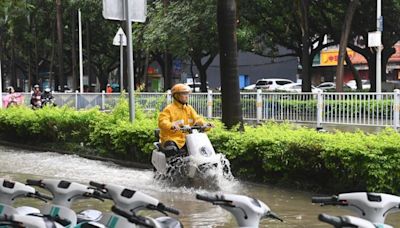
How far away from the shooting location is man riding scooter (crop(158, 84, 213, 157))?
8.71m

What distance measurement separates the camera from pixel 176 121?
8.79 metres

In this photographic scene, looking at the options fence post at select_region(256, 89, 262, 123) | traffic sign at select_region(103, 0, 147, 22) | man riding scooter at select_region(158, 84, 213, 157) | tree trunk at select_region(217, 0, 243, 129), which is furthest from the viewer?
fence post at select_region(256, 89, 262, 123)

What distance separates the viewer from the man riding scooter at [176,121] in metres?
8.71

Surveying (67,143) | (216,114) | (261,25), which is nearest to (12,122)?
Answer: (67,143)

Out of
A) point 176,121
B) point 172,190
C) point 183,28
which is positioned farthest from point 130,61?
point 183,28

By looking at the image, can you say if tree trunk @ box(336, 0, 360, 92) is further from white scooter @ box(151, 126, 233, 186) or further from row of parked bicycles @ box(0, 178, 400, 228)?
row of parked bicycles @ box(0, 178, 400, 228)

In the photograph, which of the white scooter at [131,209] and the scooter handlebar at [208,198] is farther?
the scooter handlebar at [208,198]

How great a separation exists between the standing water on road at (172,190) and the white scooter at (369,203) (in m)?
2.27

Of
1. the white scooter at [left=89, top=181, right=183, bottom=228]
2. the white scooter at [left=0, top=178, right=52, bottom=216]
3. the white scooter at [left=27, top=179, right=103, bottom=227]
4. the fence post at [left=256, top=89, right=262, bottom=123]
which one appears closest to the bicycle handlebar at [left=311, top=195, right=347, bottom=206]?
the white scooter at [left=89, top=181, right=183, bottom=228]

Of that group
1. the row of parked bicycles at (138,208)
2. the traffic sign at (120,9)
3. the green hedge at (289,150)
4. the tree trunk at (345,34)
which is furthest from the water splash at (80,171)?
the tree trunk at (345,34)

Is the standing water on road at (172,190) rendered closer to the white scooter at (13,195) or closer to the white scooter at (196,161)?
the white scooter at (196,161)

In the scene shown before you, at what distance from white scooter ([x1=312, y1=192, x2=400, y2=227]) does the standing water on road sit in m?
2.27

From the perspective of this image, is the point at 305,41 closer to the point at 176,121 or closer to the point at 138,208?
the point at 176,121

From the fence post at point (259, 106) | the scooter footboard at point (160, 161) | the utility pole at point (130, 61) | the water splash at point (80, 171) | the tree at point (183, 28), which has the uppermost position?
the tree at point (183, 28)
